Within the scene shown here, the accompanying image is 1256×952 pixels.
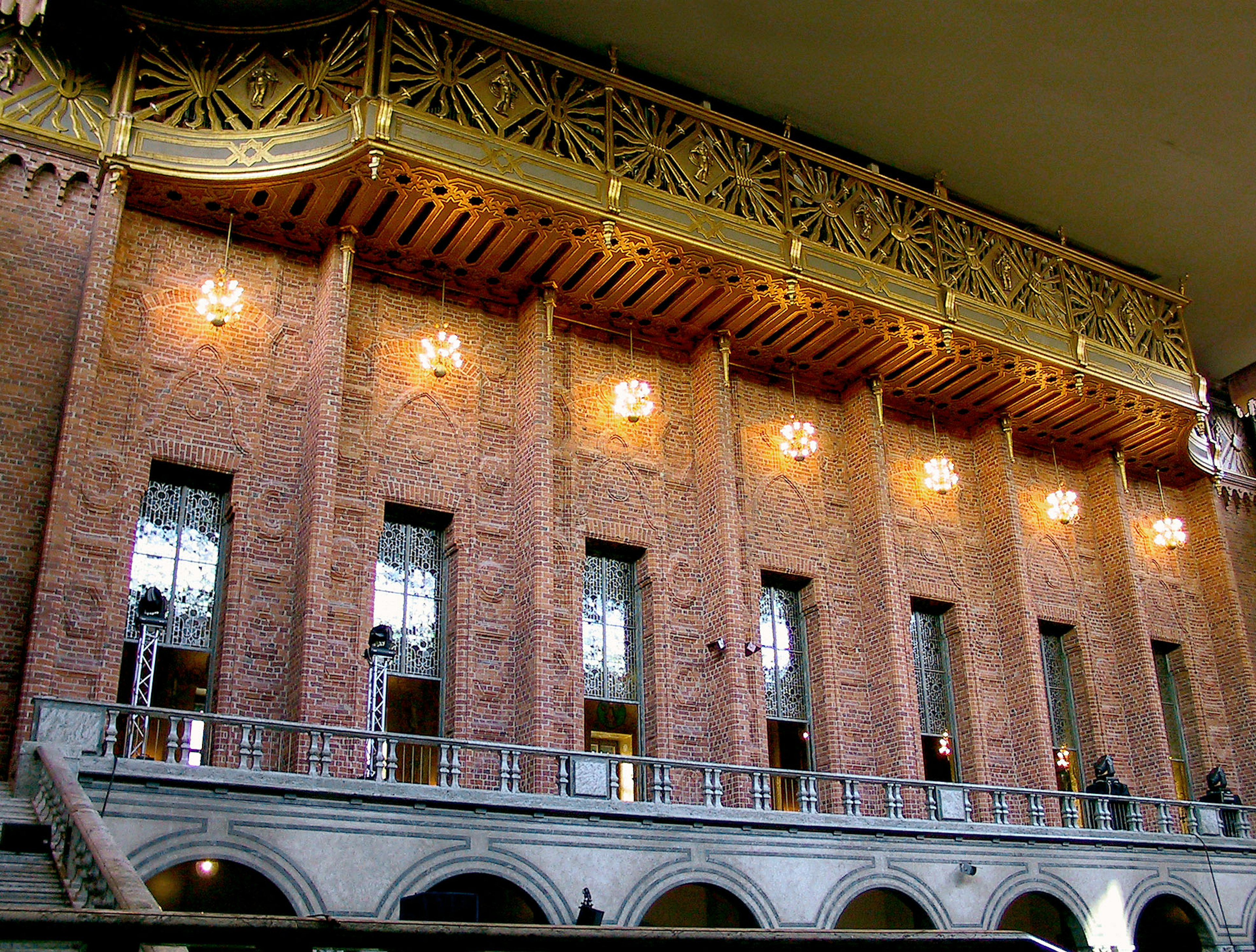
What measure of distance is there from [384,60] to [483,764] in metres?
10.7

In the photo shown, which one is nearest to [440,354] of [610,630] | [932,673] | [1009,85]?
[610,630]

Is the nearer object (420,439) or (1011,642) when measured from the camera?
(420,439)

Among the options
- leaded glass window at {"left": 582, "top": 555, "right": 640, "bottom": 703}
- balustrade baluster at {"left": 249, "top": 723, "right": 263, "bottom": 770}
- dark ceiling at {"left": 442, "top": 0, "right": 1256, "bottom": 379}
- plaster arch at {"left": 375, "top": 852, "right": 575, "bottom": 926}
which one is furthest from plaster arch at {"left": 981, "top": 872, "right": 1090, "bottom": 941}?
dark ceiling at {"left": 442, "top": 0, "right": 1256, "bottom": 379}

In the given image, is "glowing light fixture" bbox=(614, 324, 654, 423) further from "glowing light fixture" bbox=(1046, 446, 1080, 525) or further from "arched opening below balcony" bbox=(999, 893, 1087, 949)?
"arched opening below balcony" bbox=(999, 893, 1087, 949)

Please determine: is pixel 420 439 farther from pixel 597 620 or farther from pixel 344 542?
pixel 597 620

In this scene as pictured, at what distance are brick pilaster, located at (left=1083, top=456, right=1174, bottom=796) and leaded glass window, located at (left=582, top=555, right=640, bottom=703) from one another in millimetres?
11108

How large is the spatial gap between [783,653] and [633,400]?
220 inches

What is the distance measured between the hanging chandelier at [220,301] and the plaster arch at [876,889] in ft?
40.9

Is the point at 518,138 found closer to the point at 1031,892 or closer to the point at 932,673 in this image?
the point at 932,673

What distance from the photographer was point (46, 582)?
14891mm

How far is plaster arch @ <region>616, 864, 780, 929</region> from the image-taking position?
15.6 m

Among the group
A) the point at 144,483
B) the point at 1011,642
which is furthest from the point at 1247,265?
the point at 144,483

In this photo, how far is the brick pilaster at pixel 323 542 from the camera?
53.9 ft

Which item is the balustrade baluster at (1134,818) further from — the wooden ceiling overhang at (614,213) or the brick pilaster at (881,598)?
the wooden ceiling overhang at (614,213)
